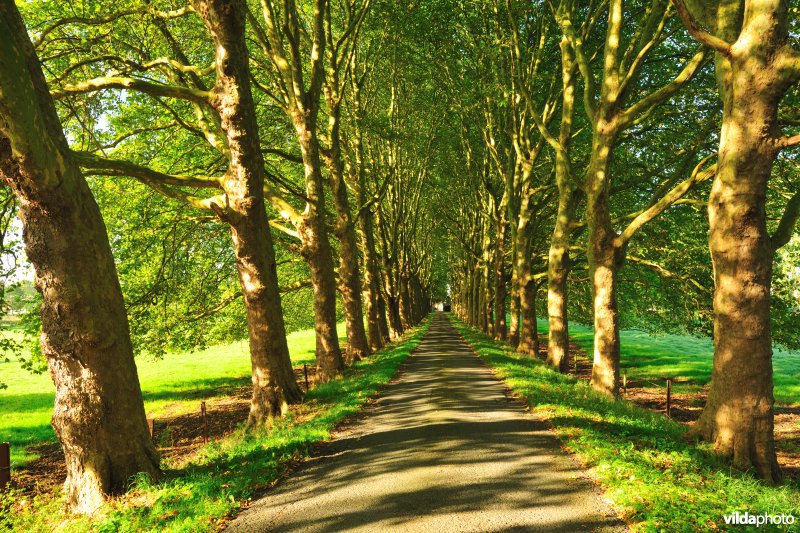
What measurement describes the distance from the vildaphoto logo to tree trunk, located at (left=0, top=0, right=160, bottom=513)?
6.71 m

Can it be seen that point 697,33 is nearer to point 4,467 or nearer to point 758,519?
point 758,519

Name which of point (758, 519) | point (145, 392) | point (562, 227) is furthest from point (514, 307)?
point (145, 392)

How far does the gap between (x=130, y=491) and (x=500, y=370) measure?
1098 cm

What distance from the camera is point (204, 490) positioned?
17.3 feet

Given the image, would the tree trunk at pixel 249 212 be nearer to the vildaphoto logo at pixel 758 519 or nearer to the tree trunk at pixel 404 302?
the vildaphoto logo at pixel 758 519

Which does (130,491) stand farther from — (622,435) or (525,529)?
(622,435)

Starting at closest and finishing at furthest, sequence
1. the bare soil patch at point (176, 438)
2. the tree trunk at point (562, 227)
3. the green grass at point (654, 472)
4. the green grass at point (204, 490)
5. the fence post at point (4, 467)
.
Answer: the green grass at point (654, 472) → the green grass at point (204, 490) → the fence post at point (4, 467) → the bare soil patch at point (176, 438) → the tree trunk at point (562, 227)

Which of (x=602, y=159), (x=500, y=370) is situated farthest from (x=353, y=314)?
(x=602, y=159)

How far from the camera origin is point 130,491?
5.23 m

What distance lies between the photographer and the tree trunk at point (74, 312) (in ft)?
16.2

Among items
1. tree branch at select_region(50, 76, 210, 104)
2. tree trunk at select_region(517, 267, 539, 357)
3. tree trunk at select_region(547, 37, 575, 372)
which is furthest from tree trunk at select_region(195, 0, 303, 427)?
tree trunk at select_region(517, 267, 539, 357)

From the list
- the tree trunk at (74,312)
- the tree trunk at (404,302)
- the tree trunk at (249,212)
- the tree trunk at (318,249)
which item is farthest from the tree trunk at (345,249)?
the tree trunk at (404,302)

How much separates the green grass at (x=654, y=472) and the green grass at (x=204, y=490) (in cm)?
438

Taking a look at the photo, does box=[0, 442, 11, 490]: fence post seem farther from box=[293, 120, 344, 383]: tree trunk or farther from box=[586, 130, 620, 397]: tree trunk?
box=[586, 130, 620, 397]: tree trunk
